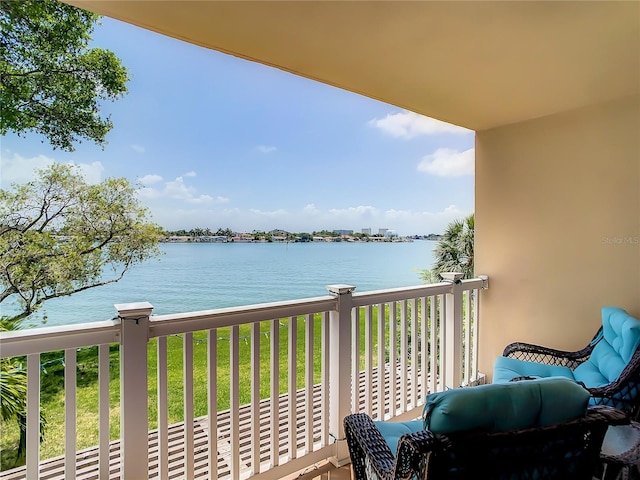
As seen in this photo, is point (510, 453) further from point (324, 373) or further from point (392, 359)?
point (392, 359)

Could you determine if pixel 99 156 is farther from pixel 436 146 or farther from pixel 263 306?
pixel 436 146

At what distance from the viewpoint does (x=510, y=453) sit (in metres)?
1.00

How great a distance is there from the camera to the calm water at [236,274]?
168 inches

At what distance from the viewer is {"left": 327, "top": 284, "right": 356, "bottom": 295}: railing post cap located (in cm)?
223

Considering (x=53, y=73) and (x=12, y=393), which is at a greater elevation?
(x=53, y=73)

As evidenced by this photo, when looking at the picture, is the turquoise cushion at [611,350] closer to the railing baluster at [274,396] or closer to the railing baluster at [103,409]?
the railing baluster at [274,396]

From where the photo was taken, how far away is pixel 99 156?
4246 millimetres

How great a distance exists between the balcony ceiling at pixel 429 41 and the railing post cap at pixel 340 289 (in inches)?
55.8

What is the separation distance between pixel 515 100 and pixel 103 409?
10.9ft

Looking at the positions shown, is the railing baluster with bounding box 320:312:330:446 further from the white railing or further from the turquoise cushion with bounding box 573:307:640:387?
the turquoise cushion with bounding box 573:307:640:387

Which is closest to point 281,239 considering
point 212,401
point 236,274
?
point 236,274

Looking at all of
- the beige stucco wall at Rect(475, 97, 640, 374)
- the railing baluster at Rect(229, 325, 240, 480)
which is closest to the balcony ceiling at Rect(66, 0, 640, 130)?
the beige stucco wall at Rect(475, 97, 640, 374)

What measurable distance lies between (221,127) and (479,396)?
6.91 metres

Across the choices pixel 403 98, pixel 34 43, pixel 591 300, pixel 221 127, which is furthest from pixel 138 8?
pixel 221 127
